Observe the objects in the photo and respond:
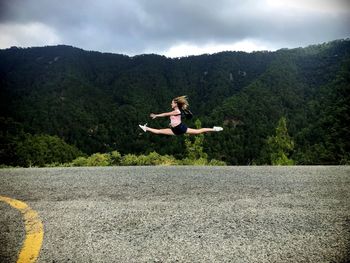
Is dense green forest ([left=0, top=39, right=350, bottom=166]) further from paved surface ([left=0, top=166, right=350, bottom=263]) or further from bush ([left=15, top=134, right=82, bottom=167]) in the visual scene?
paved surface ([left=0, top=166, right=350, bottom=263])

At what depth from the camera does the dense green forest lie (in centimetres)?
9450

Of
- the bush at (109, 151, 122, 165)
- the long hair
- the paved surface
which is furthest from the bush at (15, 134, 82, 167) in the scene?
the paved surface

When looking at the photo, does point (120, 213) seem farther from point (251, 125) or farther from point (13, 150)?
point (251, 125)

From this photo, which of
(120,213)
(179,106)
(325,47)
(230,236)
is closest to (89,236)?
(120,213)

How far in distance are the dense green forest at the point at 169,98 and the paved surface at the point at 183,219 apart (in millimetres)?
56142

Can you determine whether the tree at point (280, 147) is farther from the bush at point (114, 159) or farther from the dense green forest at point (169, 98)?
the bush at point (114, 159)

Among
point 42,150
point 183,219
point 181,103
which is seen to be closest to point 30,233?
point 183,219

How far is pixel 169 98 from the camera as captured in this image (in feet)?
561

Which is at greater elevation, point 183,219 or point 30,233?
point 30,233

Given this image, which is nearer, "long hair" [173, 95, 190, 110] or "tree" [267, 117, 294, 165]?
"long hair" [173, 95, 190, 110]

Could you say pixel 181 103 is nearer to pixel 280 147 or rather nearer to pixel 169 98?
pixel 280 147

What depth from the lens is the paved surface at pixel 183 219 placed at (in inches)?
131

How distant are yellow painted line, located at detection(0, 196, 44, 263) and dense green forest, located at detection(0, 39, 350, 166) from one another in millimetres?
57084

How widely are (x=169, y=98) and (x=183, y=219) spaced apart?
167476 mm
